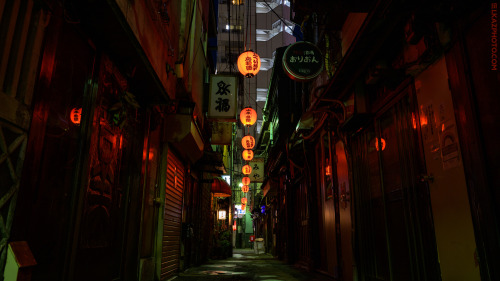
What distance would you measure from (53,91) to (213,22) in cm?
1832

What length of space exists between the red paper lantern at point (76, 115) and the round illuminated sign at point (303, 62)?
7.34 metres

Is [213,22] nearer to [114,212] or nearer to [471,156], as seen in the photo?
[114,212]

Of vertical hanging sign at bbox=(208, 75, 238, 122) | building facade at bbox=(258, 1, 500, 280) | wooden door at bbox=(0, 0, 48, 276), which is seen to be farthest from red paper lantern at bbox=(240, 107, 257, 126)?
wooden door at bbox=(0, 0, 48, 276)

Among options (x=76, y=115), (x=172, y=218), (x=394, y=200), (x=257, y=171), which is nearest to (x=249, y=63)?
(x=172, y=218)

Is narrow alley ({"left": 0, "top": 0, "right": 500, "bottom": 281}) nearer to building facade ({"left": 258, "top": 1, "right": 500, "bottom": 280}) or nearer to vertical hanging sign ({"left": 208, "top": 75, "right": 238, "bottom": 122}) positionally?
building facade ({"left": 258, "top": 1, "right": 500, "bottom": 280})

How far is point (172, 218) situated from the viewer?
478 inches

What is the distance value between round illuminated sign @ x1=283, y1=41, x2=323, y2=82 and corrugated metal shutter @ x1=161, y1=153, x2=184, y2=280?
18.5ft

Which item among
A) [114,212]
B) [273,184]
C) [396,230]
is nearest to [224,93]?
[114,212]

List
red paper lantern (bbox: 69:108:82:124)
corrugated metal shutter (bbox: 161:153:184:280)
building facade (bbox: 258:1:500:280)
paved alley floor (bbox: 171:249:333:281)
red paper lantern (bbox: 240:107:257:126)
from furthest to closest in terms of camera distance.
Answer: red paper lantern (bbox: 240:107:257:126)
paved alley floor (bbox: 171:249:333:281)
corrugated metal shutter (bbox: 161:153:184:280)
red paper lantern (bbox: 69:108:82:124)
building facade (bbox: 258:1:500:280)

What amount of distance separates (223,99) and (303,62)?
14.9 feet

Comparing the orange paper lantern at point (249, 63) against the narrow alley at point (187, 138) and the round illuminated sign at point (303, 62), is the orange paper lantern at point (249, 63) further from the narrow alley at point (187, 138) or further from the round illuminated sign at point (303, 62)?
the round illuminated sign at point (303, 62)

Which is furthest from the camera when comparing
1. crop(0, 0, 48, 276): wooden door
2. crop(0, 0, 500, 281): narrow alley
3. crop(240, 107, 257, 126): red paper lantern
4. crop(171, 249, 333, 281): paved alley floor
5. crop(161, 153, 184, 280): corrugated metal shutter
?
crop(240, 107, 257, 126): red paper lantern

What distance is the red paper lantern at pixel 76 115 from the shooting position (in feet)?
16.3

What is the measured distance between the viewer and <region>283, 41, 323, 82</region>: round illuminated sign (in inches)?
422
